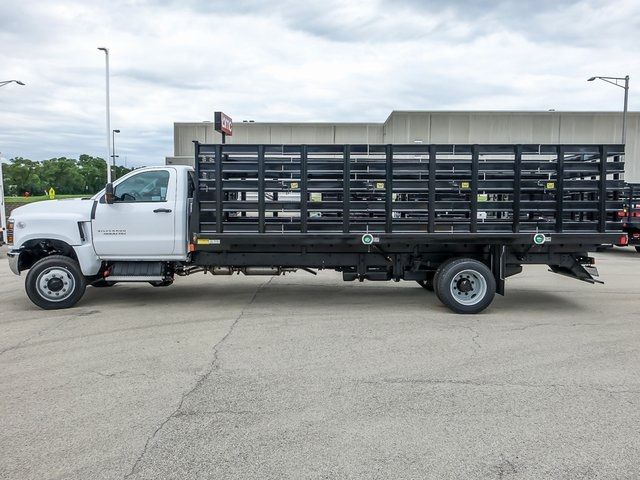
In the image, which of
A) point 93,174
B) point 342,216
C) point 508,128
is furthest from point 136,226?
point 93,174

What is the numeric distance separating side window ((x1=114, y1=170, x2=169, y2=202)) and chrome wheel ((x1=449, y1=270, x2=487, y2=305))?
4622mm

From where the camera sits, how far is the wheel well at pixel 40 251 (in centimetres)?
780

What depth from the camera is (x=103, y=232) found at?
304 inches

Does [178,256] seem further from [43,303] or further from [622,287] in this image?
[622,287]

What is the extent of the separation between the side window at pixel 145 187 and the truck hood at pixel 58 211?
0.57m

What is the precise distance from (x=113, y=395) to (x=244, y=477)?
1.85 m

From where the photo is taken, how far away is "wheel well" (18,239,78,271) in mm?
7801

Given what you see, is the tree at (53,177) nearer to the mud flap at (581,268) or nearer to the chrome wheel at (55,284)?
the chrome wheel at (55,284)

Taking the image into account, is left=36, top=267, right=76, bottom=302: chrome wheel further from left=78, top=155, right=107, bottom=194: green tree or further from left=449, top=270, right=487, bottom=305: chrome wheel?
left=78, top=155, right=107, bottom=194: green tree

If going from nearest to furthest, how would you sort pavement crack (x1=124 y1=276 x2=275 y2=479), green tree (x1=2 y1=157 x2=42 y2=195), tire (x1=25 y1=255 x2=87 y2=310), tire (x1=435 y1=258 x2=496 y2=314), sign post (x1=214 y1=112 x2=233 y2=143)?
pavement crack (x1=124 y1=276 x2=275 y2=479)
tire (x1=435 y1=258 x2=496 y2=314)
tire (x1=25 y1=255 x2=87 y2=310)
sign post (x1=214 y1=112 x2=233 y2=143)
green tree (x1=2 y1=157 x2=42 y2=195)

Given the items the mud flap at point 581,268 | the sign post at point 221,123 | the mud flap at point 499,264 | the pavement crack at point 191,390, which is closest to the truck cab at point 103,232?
the pavement crack at point 191,390

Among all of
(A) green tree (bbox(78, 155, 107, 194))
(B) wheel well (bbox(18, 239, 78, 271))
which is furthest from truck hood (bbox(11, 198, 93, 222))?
(A) green tree (bbox(78, 155, 107, 194))

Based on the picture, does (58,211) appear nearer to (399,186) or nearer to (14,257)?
(14,257)

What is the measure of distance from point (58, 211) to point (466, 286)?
6302 millimetres
